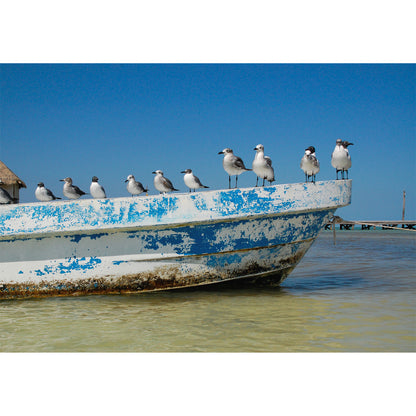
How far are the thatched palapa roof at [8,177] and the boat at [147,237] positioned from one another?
54.6ft

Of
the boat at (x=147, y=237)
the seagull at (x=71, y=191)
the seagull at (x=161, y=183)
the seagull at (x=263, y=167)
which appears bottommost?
the boat at (x=147, y=237)

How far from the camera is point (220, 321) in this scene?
167 inches

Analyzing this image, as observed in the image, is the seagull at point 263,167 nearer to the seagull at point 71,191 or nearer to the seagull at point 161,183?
the seagull at point 161,183

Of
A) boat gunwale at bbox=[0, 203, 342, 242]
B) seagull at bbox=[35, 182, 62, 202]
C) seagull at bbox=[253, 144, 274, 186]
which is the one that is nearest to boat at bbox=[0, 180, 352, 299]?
boat gunwale at bbox=[0, 203, 342, 242]

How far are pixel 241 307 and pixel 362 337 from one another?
1.45 metres

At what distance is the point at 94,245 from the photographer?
524 centimetres

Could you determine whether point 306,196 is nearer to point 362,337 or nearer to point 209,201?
point 209,201

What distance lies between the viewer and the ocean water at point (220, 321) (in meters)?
3.55

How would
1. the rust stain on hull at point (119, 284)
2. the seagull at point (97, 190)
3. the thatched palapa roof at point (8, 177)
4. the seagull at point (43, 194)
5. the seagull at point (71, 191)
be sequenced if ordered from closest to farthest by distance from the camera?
the rust stain on hull at point (119, 284), the seagull at point (71, 191), the seagull at point (97, 190), the seagull at point (43, 194), the thatched palapa roof at point (8, 177)

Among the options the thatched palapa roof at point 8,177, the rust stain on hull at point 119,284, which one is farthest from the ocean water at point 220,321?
the thatched palapa roof at point 8,177

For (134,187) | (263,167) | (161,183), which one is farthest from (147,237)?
(134,187)

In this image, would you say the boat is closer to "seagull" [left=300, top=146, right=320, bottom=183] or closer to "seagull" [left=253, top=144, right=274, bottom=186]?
"seagull" [left=300, top=146, right=320, bottom=183]

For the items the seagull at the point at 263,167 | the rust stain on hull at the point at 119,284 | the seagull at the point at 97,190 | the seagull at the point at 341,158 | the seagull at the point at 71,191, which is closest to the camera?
the rust stain on hull at the point at 119,284

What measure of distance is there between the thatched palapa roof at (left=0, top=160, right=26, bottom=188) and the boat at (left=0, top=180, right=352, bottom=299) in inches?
655
